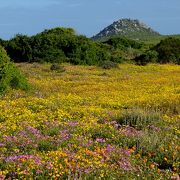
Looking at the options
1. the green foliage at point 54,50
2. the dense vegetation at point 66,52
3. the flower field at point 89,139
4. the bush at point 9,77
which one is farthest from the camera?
the dense vegetation at point 66,52

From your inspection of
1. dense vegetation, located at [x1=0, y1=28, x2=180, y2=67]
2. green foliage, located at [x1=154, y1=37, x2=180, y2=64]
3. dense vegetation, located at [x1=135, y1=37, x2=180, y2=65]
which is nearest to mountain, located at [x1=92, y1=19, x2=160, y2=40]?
green foliage, located at [x1=154, y1=37, x2=180, y2=64]

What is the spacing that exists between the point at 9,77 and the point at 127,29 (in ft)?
425

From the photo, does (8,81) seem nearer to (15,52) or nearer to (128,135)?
(128,135)

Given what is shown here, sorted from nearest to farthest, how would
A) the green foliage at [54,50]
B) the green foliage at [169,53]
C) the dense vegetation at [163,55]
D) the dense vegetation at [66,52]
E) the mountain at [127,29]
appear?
the green foliage at [54,50], the dense vegetation at [66,52], the dense vegetation at [163,55], the green foliage at [169,53], the mountain at [127,29]

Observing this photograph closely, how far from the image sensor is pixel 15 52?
4753 cm

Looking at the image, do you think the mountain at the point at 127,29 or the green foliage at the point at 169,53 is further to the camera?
the mountain at the point at 127,29

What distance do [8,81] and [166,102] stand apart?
8.29 m

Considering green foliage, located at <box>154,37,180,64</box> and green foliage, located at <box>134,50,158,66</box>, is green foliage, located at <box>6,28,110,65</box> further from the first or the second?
green foliage, located at <box>154,37,180,64</box>

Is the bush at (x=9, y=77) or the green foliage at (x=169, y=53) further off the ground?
the green foliage at (x=169, y=53)

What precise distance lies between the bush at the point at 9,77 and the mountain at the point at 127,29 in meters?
121

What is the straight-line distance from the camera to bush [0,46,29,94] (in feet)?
73.3

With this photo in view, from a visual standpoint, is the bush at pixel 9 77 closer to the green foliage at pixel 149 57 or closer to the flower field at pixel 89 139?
the flower field at pixel 89 139

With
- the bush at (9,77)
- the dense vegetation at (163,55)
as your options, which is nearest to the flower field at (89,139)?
the bush at (9,77)

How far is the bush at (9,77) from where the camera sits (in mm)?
22328
